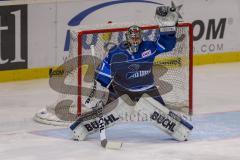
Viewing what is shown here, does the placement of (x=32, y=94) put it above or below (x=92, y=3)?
below

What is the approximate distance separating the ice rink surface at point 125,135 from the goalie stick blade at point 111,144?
70 millimetres

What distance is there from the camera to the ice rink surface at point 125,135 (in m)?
10.7

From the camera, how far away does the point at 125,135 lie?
38.6ft

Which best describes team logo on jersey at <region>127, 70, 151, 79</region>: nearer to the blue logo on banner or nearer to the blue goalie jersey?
the blue goalie jersey

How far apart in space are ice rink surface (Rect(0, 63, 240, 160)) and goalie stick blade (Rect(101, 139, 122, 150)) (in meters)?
0.07

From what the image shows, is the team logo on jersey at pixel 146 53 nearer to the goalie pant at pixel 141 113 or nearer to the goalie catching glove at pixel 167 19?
the goalie catching glove at pixel 167 19

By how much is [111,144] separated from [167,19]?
4.76 feet

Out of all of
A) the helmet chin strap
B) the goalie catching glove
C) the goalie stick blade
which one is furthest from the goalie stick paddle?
the goalie catching glove

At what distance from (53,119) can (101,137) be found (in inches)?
57.9

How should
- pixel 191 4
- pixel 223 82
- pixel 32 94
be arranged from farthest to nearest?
pixel 191 4 → pixel 223 82 → pixel 32 94

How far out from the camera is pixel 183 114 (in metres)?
12.7

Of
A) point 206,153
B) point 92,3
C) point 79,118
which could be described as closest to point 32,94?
point 92,3

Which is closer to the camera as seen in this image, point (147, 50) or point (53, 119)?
point (147, 50)

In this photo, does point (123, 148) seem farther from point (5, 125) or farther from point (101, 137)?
point (5, 125)
